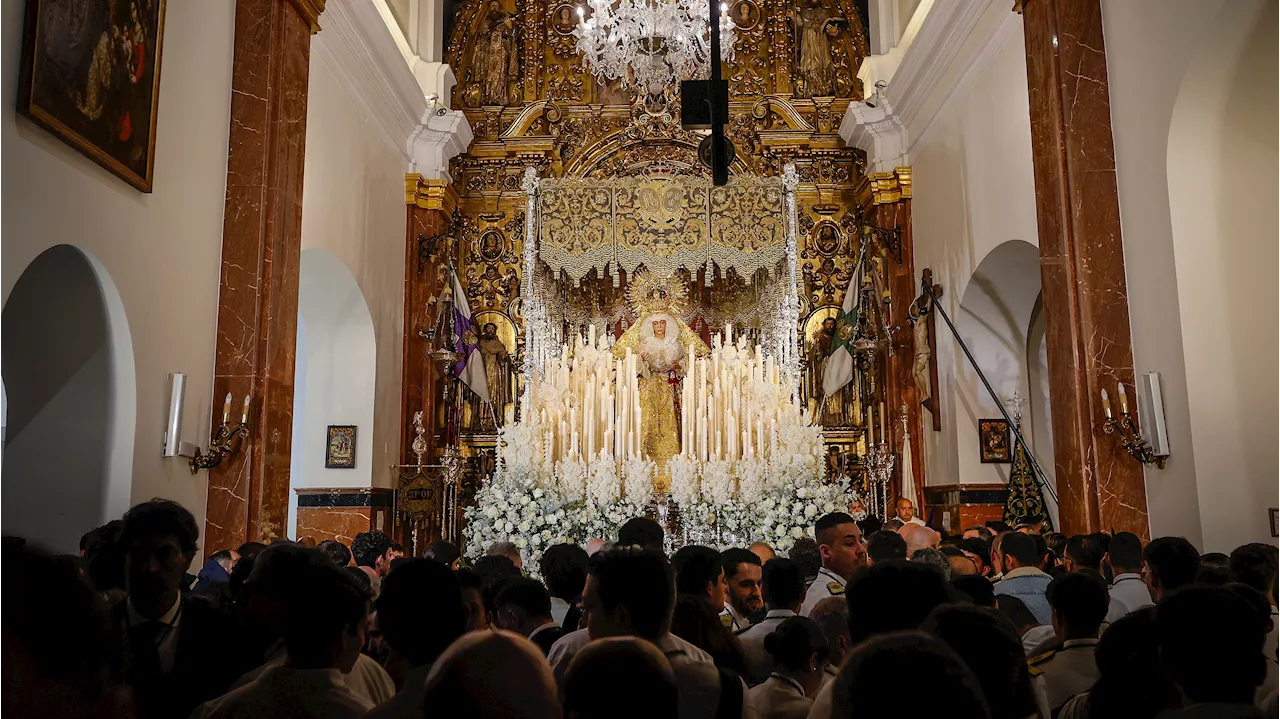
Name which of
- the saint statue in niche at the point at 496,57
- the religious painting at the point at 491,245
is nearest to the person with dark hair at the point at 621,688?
the religious painting at the point at 491,245

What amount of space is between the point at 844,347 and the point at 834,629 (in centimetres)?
1046

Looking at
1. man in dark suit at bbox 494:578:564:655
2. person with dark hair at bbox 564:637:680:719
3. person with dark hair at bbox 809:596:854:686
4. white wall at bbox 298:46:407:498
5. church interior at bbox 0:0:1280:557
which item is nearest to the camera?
person with dark hair at bbox 564:637:680:719

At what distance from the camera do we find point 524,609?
13.0 feet

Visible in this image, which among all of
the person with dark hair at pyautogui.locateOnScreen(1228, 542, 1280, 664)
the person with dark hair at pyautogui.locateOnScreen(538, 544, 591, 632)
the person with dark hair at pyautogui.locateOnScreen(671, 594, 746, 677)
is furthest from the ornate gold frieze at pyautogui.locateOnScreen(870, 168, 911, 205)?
the person with dark hair at pyautogui.locateOnScreen(671, 594, 746, 677)

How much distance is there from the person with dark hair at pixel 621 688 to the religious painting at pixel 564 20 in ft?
47.9

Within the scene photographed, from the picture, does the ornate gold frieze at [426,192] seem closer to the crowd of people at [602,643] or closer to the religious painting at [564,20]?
the religious painting at [564,20]

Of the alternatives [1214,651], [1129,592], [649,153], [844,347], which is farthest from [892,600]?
[649,153]

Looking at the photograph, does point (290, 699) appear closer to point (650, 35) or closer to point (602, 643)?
point (602, 643)

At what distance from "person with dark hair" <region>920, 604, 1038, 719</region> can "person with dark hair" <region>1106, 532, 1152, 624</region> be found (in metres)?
3.24

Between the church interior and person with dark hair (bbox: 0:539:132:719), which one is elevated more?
the church interior

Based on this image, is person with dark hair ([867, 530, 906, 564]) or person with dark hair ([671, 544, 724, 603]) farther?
person with dark hair ([867, 530, 906, 564])

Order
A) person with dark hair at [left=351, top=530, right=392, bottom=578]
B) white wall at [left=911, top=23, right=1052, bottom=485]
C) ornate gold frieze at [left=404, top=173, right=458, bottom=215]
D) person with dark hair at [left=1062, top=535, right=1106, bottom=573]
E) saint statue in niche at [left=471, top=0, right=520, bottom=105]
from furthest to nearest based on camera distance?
saint statue in niche at [left=471, top=0, right=520, bottom=105] < ornate gold frieze at [left=404, top=173, right=458, bottom=215] < white wall at [left=911, top=23, right=1052, bottom=485] < person with dark hair at [left=351, top=530, right=392, bottom=578] < person with dark hair at [left=1062, top=535, right=1106, bottom=573]

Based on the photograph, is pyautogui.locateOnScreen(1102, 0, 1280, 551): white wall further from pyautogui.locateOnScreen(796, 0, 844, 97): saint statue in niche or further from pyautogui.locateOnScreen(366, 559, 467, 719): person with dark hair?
pyautogui.locateOnScreen(796, 0, 844, 97): saint statue in niche

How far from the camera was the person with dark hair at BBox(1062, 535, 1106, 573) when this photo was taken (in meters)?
5.74
